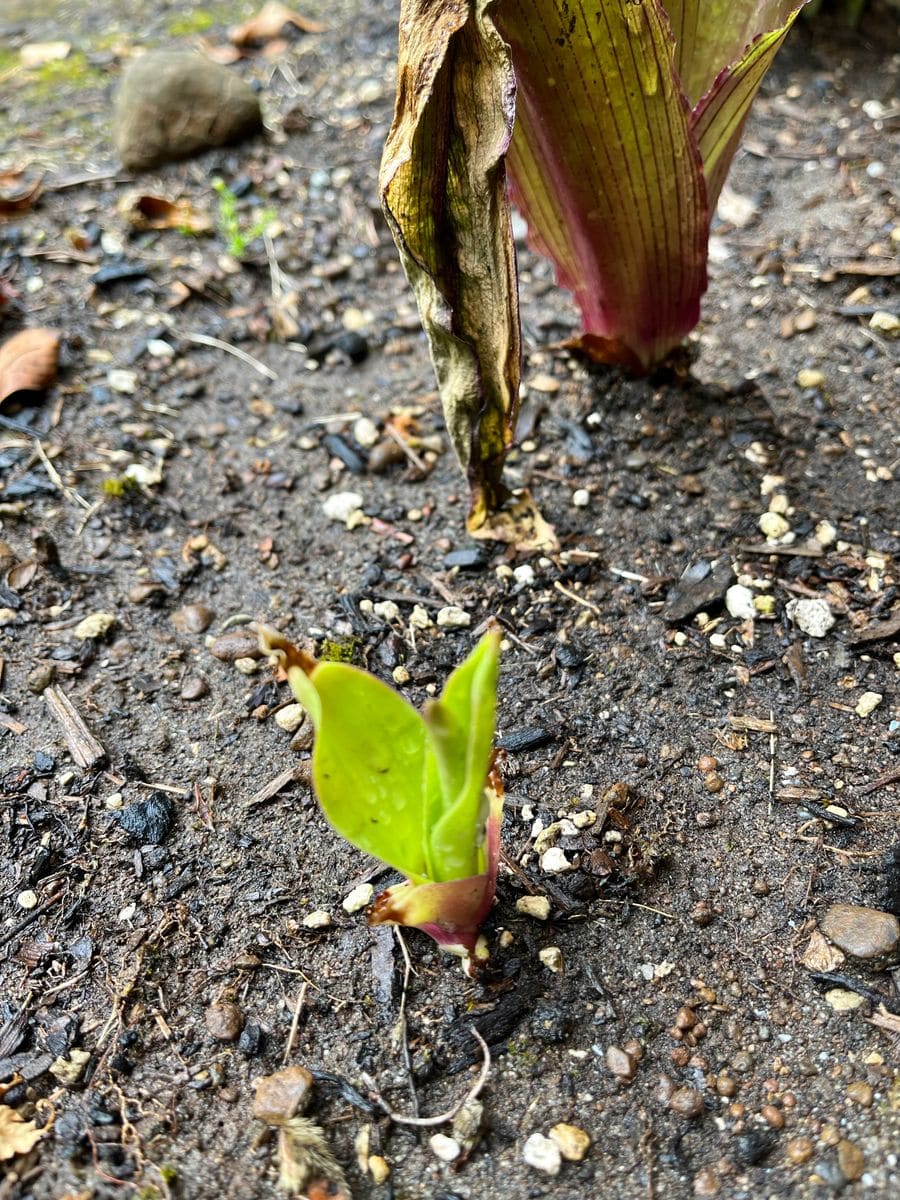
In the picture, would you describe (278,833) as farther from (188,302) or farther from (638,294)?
→ (188,302)

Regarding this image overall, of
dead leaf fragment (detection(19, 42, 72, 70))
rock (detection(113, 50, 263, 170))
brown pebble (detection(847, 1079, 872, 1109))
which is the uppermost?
dead leaf fragment (detection(19, 42, 72, 70))

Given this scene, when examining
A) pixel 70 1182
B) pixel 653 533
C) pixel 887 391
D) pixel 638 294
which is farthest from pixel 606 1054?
pixel 887 391

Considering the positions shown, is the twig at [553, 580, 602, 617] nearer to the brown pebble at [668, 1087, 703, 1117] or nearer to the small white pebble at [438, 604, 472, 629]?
the small white pebble at [438, 604, 472, 629]

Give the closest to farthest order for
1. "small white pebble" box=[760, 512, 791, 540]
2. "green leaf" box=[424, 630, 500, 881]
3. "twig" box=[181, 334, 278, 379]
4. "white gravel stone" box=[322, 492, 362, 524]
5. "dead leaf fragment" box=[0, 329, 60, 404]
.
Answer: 1. "green leaf" box=[424, 630, 500, 881]
2. "small white pebble" box=[760, 512, 791, 540]
3. "white gravel stone" box=[322, 492, 362, 524]
4. "dead leaf fragment" box=[0, 329, 60, 404]
5. "twig" box=[181, 334, 278, 379]

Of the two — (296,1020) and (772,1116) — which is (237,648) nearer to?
(296,1020)

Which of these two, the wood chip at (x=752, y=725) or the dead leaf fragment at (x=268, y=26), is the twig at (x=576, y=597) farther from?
the dead leaf fragment at (x=268, y=26)

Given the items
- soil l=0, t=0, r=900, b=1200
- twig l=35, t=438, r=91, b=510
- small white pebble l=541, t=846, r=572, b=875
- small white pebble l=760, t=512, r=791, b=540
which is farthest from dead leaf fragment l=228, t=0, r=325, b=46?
small white pebble l=541, t=846, r=572, b=875

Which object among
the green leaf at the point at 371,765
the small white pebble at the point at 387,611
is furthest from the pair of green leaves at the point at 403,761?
the small white pebble at the point at 387,611

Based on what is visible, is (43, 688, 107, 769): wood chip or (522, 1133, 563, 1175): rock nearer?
(522, 1133, 563, 1175): rock
